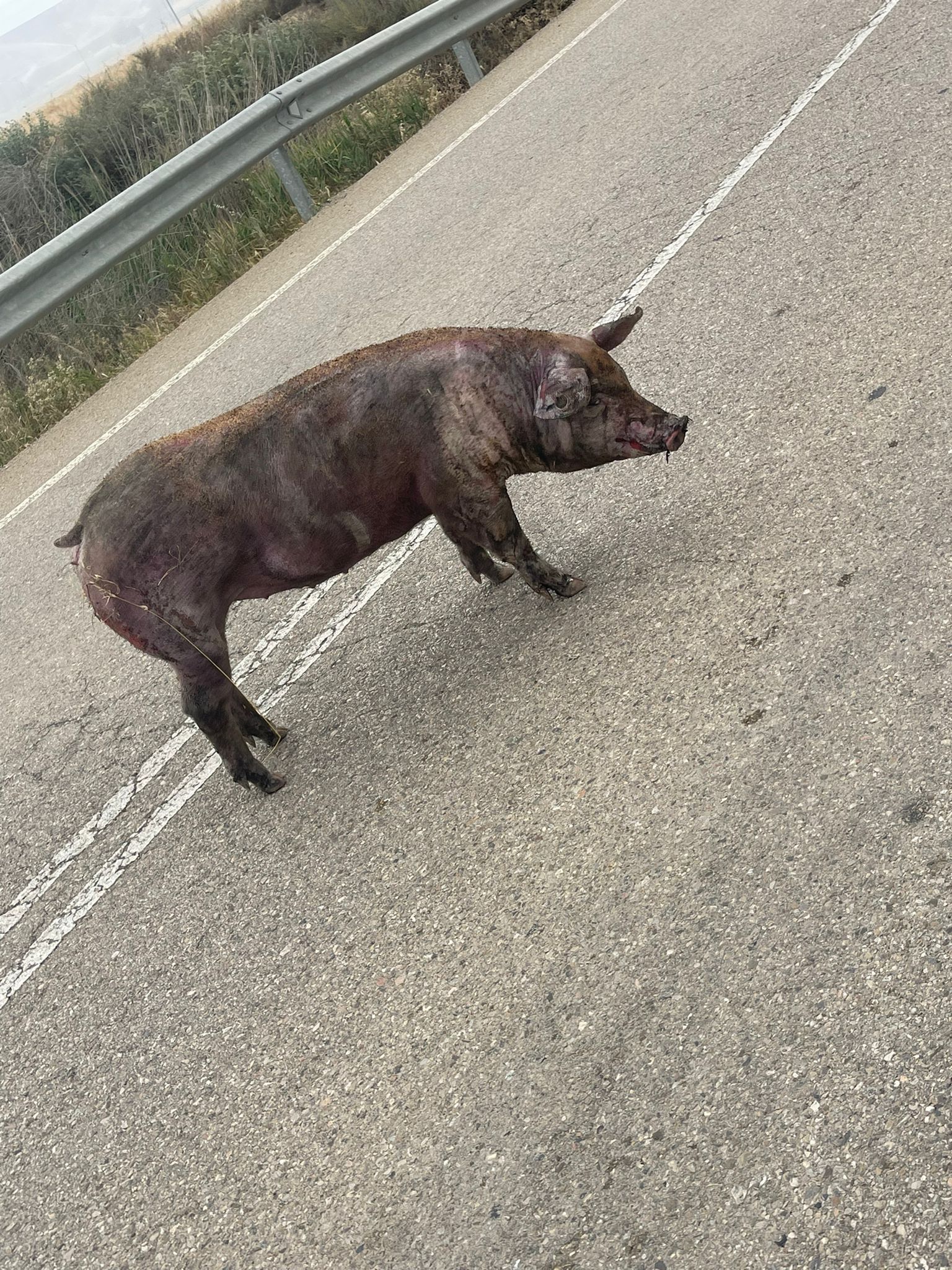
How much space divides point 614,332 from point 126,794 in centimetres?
278

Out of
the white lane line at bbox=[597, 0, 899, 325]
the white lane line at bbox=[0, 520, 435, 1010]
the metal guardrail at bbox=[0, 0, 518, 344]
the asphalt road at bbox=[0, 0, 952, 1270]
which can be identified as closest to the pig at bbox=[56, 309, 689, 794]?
the white lane line at bbox=[0, 520, 435, 1010]

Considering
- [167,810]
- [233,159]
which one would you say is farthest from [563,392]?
[233,159]

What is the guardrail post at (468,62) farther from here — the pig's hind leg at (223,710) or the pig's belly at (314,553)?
the pig's hind leg at (223,710)

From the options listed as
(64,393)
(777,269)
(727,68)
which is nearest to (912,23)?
(727,68)

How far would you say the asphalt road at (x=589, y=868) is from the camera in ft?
9.60

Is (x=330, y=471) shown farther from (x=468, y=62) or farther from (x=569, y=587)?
(x=468, y=62)

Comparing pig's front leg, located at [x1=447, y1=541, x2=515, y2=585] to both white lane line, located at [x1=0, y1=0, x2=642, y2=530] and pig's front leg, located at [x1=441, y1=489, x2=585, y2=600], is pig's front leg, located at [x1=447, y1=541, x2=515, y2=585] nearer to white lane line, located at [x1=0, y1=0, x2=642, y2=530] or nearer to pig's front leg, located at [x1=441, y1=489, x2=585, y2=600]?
pig's front leg, located at [x1=441, y1=489, x2=585, y2=600]

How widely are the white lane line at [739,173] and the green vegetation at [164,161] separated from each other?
5.13 metres

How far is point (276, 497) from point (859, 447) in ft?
7.48

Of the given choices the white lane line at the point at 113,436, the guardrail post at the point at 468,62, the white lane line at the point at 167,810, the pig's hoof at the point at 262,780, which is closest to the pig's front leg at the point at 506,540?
the white lane line at the point at 167,810

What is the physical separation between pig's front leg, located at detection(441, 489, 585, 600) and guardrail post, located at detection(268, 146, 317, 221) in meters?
7.59

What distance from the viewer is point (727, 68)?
31.2 feet

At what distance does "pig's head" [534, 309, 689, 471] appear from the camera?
4.52m

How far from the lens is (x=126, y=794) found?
525 centimetres
